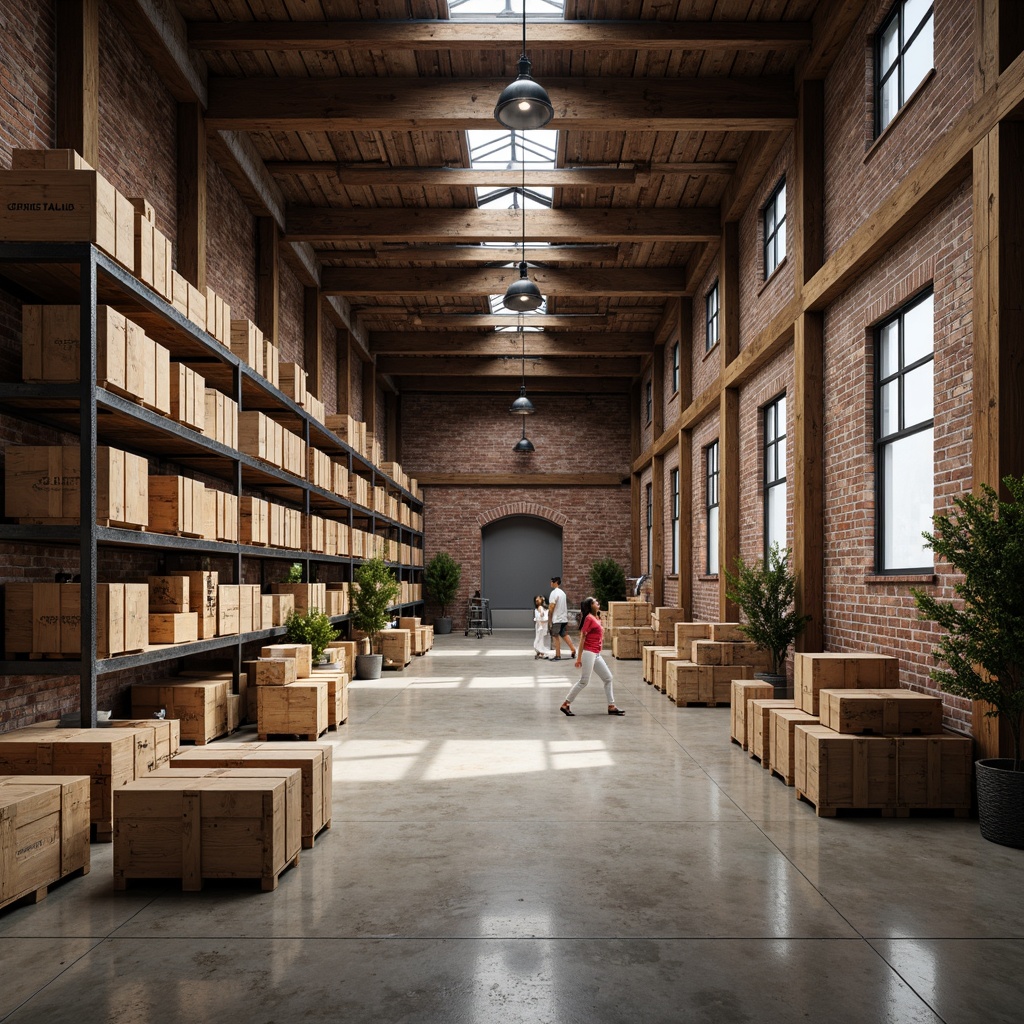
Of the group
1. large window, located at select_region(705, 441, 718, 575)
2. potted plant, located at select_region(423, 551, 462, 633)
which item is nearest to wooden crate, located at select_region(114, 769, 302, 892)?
large window, located at select_region(705, 441, 718, 575)

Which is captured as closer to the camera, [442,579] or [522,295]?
[522,295]

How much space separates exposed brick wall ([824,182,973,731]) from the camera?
6.26 meters

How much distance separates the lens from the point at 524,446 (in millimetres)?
22484

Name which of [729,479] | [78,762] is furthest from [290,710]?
[729,479]

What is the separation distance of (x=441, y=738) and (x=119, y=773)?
3569 mm

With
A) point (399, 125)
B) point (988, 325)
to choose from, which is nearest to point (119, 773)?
point (988, 325)

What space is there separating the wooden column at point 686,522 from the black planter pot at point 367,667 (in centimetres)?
593

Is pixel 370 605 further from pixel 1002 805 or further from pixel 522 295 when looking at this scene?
pixel 1002 805

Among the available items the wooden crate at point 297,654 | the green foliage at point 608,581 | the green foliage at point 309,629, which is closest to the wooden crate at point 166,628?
the wooden crate at point 297,654

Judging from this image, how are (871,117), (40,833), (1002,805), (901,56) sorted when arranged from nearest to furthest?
1. (40,833)
2. (1002,805)
3. (901,56)
4. (871,117)

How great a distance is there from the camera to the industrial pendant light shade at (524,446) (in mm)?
22469

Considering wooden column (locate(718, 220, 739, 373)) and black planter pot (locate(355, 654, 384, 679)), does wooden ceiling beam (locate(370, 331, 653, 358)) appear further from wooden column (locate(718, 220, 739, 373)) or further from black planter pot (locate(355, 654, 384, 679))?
black planter pot (locate(355, 654, 384, 679))

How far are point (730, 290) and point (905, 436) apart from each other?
20.9 feet

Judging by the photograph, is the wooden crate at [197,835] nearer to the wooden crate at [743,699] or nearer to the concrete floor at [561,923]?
the concrete floor at [561,923]
